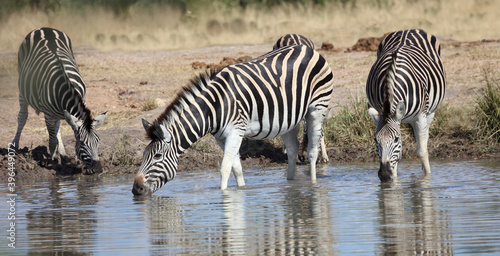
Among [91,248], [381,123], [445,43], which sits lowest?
[91,248]

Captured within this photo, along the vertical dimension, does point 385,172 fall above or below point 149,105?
below

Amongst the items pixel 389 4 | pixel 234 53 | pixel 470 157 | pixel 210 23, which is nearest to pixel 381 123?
pixel 470 157

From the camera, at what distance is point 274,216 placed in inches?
264

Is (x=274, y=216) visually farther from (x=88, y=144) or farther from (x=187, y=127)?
(x=88, y=144)

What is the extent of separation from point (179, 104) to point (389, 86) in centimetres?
250

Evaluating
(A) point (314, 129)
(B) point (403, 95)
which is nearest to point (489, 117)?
(B) point (403, 95)

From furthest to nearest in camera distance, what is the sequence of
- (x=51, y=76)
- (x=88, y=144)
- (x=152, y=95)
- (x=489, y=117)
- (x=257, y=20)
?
(x=257, y=20)
(x=152, y=95)
(x=51, y=76)
(x=489, y=117)
(x=88, y=144)

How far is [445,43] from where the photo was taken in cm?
2217

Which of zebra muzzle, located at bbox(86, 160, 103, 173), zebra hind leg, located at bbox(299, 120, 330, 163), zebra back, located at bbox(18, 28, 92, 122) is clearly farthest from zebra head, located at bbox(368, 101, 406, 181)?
zebra back, located at bbox(18, 28, 92, 122)

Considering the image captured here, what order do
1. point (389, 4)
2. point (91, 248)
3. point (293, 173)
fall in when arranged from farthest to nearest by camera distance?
point (389, 4) → point (293, 173) → point (91, 248)

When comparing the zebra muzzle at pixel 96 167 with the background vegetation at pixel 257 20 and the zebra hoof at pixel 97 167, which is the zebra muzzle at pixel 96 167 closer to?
the zebra hoof at pixel 97 167

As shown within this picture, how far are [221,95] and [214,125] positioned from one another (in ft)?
1.20

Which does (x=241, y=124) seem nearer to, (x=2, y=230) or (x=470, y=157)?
(x=2, y=230)

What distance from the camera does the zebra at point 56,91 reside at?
1035 cm
